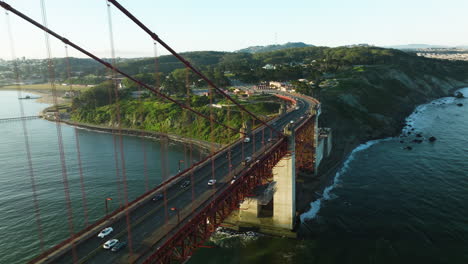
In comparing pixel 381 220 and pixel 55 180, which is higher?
pixel 55 180

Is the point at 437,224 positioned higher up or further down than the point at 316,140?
further down

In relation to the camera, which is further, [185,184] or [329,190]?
[329,190]

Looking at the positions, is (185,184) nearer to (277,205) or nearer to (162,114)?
(277,205)

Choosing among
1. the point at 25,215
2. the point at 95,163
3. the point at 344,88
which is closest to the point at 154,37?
the point at 25,215

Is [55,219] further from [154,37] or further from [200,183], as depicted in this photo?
[154,37]

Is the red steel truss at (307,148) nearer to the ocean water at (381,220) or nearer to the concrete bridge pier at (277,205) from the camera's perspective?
the ocean water at (381,220)

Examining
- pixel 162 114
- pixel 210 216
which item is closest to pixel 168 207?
pixel 210 216
